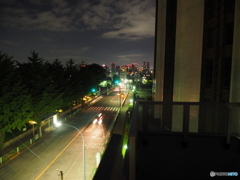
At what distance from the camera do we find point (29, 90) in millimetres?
30781

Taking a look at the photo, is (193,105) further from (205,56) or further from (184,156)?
(205,56)

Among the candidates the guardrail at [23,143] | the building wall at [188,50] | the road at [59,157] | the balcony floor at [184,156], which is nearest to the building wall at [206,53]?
the building wall at [188,50]

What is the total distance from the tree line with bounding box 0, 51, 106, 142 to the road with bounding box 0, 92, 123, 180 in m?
4.16

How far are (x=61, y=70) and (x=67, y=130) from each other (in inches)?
657

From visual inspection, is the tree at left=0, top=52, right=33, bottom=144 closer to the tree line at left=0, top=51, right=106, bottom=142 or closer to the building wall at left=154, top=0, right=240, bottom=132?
the tree line at left=0, top=51, right=106, bottom=142

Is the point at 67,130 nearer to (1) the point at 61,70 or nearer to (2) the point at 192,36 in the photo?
(1) the point at 61,70

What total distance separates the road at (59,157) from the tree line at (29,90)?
4161 mm

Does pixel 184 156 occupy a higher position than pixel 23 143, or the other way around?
pixel 184 156

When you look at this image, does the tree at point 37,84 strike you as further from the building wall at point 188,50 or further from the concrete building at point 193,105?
the building wall at point 188,50

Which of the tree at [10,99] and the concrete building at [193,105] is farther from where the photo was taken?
the tree at [10,99]

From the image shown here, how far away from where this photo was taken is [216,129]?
44.7 feet

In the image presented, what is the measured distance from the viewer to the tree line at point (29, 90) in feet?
78.0

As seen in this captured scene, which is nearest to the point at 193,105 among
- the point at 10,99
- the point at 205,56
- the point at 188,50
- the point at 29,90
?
the point at 205,56

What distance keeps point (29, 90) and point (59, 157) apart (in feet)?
46.5
